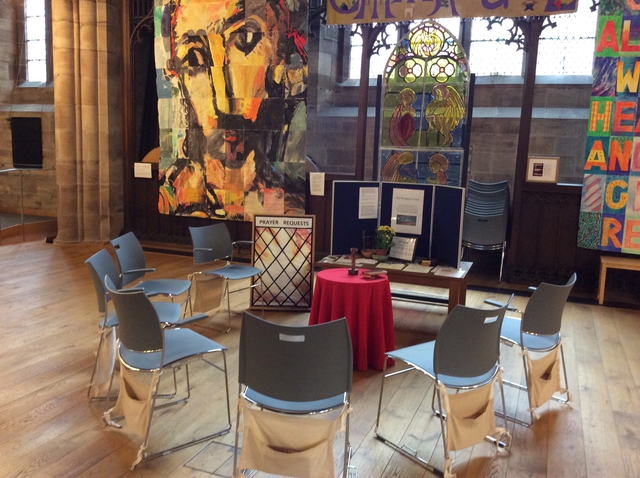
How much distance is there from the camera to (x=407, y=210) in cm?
560

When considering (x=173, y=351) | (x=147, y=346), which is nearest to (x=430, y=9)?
(x=173, y=351)

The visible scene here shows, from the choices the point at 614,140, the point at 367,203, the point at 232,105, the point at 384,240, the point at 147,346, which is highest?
the point at 232,105

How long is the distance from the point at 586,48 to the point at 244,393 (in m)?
7.82

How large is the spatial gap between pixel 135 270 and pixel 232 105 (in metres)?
4.17

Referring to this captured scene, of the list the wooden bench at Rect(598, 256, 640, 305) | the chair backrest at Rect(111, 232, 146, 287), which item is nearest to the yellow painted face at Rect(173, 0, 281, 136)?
the chair backrest at Rect(111, 232, 146, 287)

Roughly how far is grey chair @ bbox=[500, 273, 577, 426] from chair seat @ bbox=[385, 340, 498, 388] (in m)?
0.48

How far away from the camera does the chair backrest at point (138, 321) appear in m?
Result: 3.00

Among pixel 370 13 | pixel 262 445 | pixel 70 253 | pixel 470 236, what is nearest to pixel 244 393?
pixel 262 445

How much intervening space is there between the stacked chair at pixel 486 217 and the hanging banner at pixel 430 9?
2223 mm

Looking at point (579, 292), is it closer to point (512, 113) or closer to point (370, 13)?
point (512, 113)

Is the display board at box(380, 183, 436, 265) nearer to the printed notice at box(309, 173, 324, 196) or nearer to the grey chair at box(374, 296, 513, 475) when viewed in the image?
the printed notice at box(309, 173, 324, 196)

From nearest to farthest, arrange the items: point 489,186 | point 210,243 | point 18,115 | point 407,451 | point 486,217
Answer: point 407,451
point 210,243
point 486,217
point 489,186
point 18,115

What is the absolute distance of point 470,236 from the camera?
288 inches

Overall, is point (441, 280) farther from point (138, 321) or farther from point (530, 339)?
point (138, 321)
